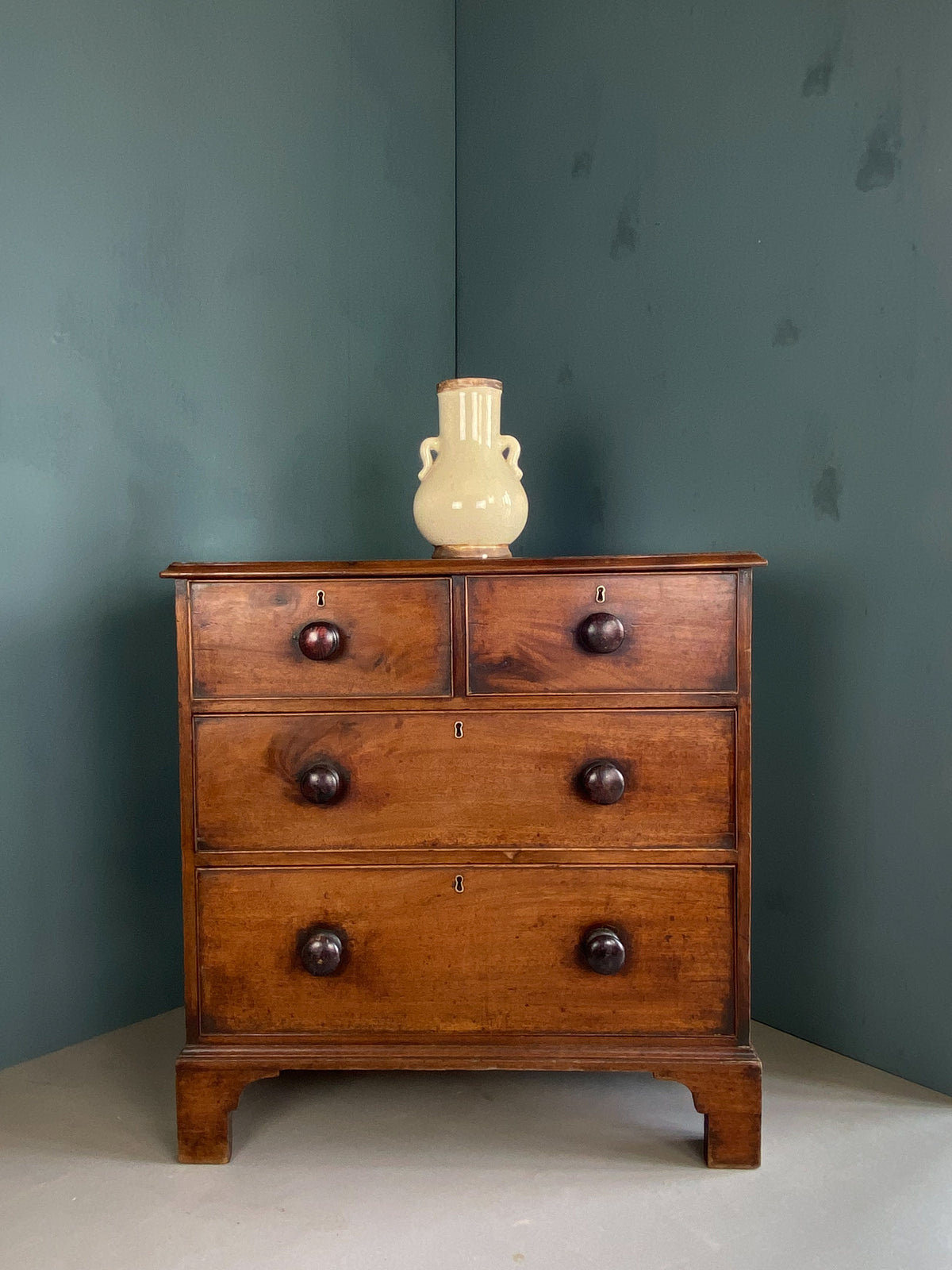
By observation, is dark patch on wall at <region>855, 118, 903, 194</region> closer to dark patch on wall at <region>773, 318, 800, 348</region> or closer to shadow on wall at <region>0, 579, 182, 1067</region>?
dark patch on wall at <region>773, 318, 800, 348</region>

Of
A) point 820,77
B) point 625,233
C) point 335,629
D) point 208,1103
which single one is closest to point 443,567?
point 335,629

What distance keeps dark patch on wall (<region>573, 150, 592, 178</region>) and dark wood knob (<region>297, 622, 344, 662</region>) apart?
1238 mm

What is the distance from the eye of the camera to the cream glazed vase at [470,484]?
1684 millimetres

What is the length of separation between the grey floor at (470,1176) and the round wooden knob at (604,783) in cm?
55

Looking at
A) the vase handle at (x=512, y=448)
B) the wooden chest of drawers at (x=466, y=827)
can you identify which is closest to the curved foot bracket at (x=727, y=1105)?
the wooden chest of drawers at (x=466, y=827)

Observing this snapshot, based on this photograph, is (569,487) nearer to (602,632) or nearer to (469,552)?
(469,552)

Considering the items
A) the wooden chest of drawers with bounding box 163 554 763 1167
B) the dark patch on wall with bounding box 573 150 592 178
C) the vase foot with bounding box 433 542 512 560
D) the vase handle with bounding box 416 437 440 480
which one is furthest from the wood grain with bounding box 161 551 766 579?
the dark patch on wall with bounding box 573 150 592 178

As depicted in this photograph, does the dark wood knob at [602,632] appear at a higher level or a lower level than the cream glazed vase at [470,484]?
lower

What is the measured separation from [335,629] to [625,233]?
112cm

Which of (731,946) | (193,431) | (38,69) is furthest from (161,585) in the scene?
(731,946)

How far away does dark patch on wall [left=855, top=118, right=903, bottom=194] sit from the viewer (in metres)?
1.70

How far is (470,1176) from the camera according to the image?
151cm

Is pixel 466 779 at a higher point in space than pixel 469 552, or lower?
lower

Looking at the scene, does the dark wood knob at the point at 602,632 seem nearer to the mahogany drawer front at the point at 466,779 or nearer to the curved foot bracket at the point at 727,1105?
the mahogany drawer front at the point at 466,779
